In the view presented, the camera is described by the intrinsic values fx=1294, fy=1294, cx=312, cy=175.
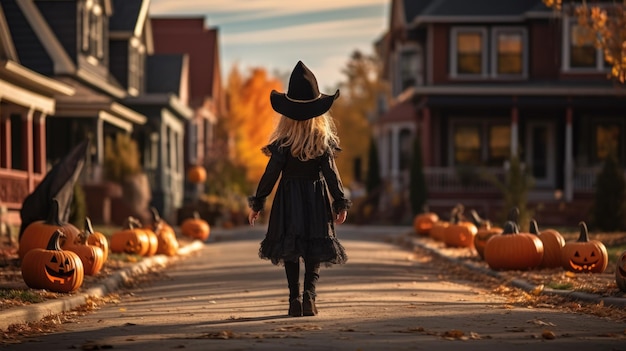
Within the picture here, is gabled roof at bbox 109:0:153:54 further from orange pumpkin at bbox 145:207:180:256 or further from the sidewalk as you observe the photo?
orange pumpkin at bbox 145:207:180:256

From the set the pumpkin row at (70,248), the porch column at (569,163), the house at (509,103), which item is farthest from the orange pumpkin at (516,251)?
the porch column at (569,163)

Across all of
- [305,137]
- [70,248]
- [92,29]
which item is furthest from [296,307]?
[92,29]

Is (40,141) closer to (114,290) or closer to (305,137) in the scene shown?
(114,290)

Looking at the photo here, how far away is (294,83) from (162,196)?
28.8m

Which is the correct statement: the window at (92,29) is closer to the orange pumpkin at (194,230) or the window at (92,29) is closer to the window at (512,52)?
the orange pumpkin at (194,230)

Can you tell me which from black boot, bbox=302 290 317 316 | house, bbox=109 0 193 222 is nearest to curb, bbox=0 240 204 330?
black boot, bbox=302 290 317 316

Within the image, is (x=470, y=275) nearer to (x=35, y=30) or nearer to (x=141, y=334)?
(x=141, y=334)

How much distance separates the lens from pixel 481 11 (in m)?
42.2

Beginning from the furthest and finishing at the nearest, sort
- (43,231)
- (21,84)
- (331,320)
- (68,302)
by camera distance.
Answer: (21,84) < (43,231) < (68,302) < (331,320)

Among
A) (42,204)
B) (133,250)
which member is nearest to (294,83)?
(42,204)

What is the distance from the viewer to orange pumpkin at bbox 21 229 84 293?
14250 mm

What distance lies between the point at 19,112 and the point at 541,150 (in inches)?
818

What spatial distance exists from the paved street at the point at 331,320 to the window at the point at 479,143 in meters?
24.5

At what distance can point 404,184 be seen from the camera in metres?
45.1
